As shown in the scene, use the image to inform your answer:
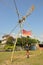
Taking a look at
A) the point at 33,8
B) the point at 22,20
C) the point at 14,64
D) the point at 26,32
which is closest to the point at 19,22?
the point at 22,20

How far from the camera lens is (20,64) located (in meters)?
13.5

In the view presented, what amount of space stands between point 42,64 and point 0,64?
292cm

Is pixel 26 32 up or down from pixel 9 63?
up

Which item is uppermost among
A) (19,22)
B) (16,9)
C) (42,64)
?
(16,9)

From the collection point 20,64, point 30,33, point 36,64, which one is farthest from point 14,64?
point 30,33

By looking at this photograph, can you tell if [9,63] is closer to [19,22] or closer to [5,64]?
[5,64]

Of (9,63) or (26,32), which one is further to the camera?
(26,32)

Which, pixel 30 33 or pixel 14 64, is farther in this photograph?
pixel 30 33

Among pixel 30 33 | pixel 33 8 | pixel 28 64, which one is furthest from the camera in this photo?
pixel 30 33

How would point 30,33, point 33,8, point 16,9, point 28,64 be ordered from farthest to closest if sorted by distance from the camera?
point 30,33 < point 33,8 < point 16,9 < point 28,64

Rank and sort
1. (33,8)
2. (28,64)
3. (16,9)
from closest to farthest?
(28,64), (16,9), (33,8)

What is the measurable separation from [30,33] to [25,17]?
5.33 m

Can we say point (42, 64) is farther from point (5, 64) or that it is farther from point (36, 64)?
point (5, 64)

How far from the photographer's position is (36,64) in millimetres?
13430
